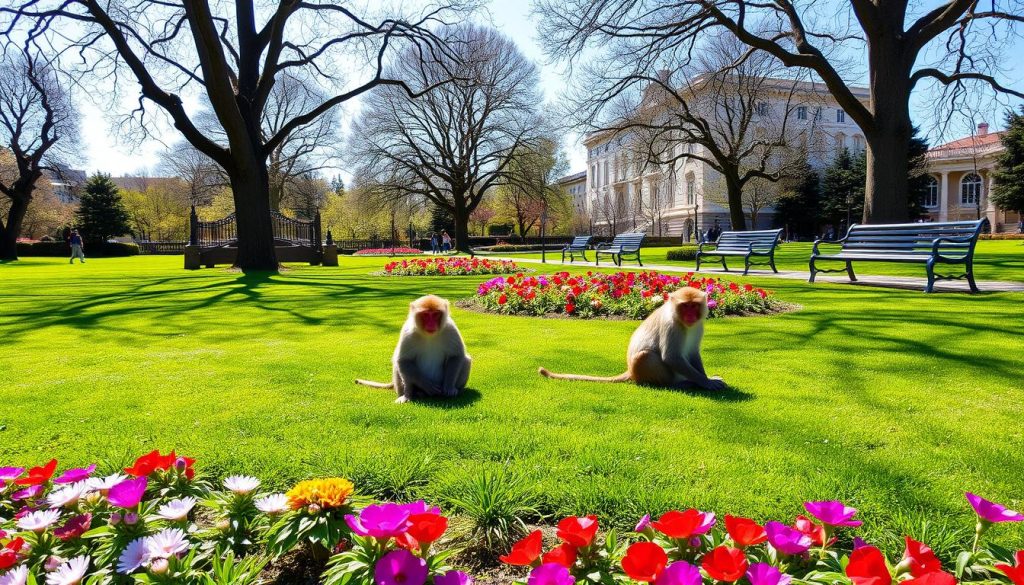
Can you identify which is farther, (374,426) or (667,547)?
(374,426)

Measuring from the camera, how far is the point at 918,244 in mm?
11125

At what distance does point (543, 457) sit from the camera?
10.1 ft

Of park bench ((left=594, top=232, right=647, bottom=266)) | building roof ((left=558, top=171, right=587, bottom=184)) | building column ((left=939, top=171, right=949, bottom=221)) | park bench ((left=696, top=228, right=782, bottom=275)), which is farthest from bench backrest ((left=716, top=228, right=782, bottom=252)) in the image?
building roof ((left=558, top=171, right=587, bottom=184))

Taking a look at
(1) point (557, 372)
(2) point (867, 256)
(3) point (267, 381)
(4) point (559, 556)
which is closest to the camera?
(4) point (559, 556)

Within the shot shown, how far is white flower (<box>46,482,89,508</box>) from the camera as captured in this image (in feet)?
6.48

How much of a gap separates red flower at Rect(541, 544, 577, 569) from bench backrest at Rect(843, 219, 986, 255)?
11156 millimetres

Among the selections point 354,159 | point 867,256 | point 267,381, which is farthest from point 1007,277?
point 354,159

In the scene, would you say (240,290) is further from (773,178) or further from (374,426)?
(773,178)

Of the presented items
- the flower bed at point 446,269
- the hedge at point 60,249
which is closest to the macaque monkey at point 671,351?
the flower bed at point 446,269

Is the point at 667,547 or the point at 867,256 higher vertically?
the point at 867,256

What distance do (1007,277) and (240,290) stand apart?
56.2 feet

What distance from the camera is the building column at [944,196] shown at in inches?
2598

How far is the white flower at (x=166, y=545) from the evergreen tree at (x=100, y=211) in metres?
59.0

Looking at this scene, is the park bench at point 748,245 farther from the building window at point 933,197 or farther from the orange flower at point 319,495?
the building window at point 933,197
